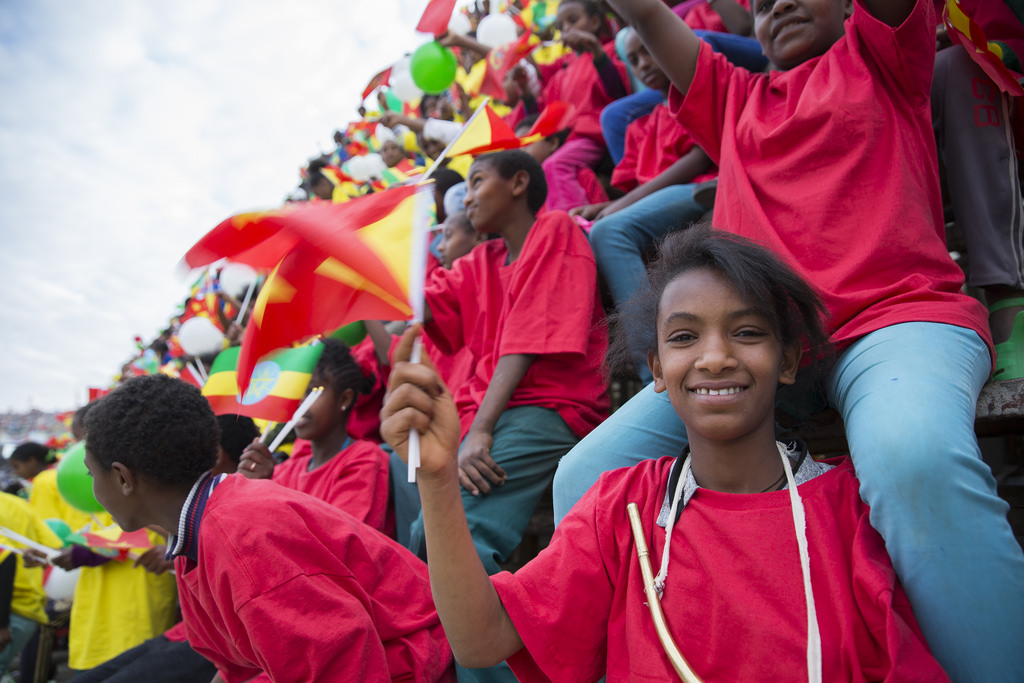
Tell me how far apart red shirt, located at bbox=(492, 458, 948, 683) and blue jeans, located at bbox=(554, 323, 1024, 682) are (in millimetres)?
57

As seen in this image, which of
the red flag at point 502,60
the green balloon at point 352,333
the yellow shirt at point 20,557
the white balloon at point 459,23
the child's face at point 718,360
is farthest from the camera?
the white balloon at point 459,23

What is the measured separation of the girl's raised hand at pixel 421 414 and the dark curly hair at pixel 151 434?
1308 millimetres

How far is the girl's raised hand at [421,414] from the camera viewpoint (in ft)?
3.24

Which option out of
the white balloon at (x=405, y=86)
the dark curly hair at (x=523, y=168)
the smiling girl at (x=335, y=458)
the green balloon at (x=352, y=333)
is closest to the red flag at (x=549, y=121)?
the dark curly hair at (x=523, y=168)

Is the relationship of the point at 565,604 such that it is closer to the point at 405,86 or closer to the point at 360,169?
the point at 405,86

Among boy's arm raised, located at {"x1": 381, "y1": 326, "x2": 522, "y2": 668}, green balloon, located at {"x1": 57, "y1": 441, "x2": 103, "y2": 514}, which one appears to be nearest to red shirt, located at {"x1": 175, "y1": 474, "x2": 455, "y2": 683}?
boy's arm raised, located at {"x1": 381, "y1": 326, "x2": 522, "y2": 668}

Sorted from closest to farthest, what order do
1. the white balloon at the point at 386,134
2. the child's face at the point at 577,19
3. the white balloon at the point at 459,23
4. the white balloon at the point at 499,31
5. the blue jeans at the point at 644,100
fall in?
1. the blue jeans at the point at 644,100
2. the child's face at the point at 577,19
3. the white balloon at the point at 499,31
4. the white balloon at the point at 459,23
5. the white balloon at the point at 386,134

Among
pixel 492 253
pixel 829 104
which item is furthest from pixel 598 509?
pixel 492 253

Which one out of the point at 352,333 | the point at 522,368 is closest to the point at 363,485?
the point at 522,368

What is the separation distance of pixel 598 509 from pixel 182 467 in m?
1.36

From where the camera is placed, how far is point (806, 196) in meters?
1.70

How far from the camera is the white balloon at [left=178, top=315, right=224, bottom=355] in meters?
5.99

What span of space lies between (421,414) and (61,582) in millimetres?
4342

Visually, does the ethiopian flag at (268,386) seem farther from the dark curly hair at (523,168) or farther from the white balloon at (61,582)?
the white balloon at (61,582)
